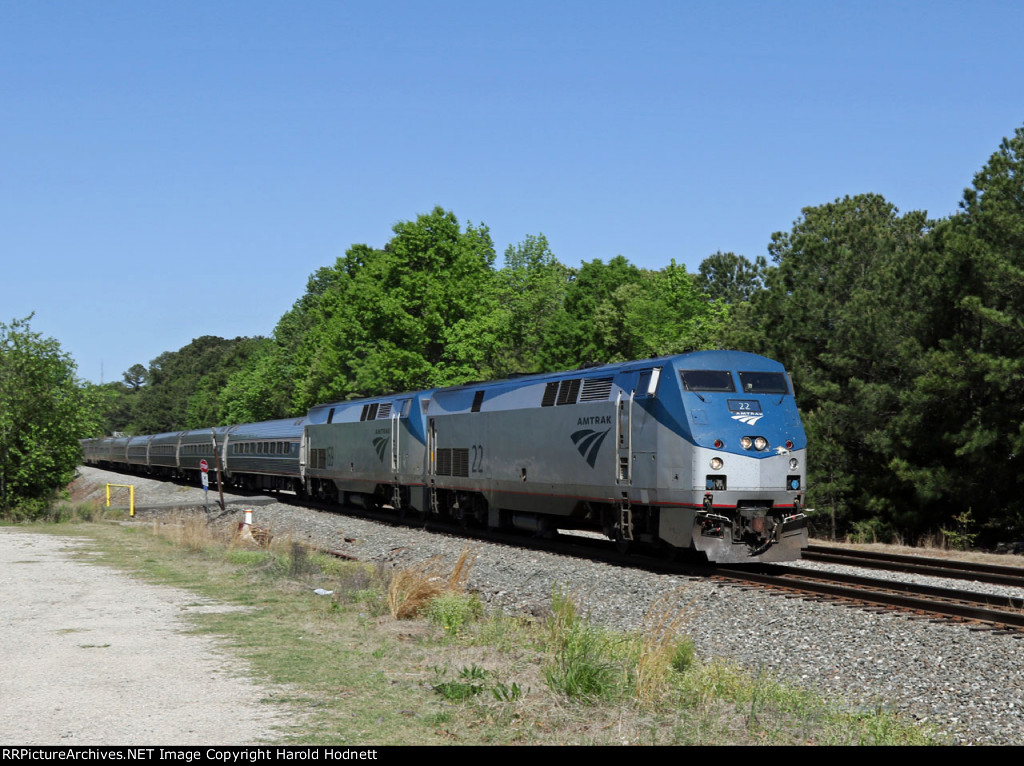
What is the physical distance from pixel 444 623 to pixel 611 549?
10.1 metres

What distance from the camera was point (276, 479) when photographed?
47.3 metres

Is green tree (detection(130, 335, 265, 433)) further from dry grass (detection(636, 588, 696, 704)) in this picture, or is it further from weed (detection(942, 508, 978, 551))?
Result: dry grass (detection(636, 588, 696, 704))

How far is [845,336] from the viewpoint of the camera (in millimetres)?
35375

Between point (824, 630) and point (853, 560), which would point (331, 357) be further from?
point (824, 630)

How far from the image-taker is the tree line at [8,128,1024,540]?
28750 mm

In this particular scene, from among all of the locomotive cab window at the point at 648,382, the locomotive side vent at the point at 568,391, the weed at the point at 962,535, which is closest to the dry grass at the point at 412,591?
the locomotive cab window at the point at 648,382

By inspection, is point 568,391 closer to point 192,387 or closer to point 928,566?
point 928,566

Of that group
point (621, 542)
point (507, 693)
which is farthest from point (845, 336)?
point (507, 693)

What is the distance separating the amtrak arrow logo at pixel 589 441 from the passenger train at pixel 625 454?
36 mm

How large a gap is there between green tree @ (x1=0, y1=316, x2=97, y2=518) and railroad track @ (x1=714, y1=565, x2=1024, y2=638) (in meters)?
25.2

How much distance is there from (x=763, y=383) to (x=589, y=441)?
384 cm

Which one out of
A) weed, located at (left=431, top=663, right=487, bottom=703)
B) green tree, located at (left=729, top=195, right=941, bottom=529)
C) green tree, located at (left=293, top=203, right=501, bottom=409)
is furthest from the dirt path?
green tree, located at (left=293, top=203, right=501, bottom=409)

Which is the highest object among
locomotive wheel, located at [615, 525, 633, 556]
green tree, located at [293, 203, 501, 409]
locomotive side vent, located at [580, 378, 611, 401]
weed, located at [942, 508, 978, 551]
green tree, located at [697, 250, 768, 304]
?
green tree, located at [697, 250, 768, 304]

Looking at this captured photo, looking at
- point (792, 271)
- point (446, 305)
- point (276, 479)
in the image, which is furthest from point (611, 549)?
point (446, 305)
